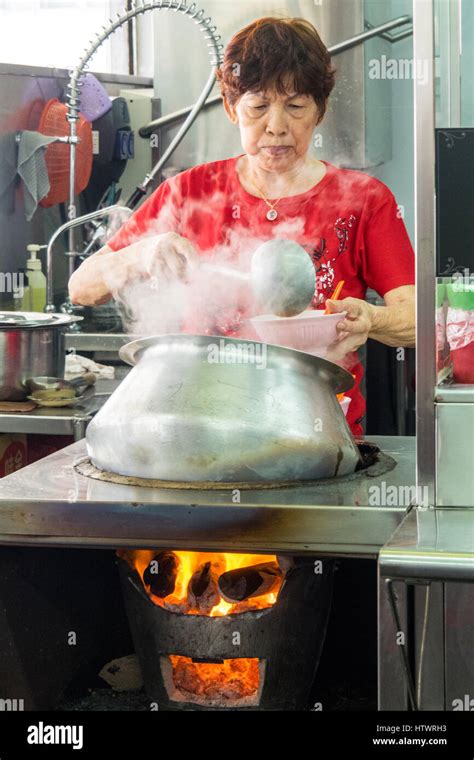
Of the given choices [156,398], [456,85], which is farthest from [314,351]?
[456,85]

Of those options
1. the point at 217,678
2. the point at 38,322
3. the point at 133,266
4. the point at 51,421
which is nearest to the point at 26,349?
the point at 38,322

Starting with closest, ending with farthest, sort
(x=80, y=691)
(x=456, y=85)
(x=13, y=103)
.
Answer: (x=456, y=85)
(x=80, y=691)
(x=13, y=103)

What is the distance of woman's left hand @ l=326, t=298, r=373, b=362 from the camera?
1911mm

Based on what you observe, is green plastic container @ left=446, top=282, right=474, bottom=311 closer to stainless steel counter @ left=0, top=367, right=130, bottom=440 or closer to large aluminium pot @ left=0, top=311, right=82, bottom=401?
stainless steel counter @ left=0, top=367, right=130, bottom=440

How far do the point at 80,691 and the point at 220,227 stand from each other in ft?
3.94

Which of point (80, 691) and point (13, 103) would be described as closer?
point (80, 691)

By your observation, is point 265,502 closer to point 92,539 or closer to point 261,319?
point 92,539

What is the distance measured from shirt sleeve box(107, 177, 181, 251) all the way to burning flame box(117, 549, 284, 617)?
1061mm

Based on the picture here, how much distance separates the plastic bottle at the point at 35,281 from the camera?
3830mm

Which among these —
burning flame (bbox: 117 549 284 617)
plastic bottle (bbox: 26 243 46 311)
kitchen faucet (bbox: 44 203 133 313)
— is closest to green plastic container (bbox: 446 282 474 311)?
burning flame (bbox: 117 549 284 617)

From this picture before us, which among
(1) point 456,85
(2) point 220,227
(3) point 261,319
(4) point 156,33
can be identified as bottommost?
(3) point 261,319

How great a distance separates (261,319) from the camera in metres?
1.90

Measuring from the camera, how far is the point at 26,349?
111 inches

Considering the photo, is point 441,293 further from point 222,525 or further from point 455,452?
point 222,525
